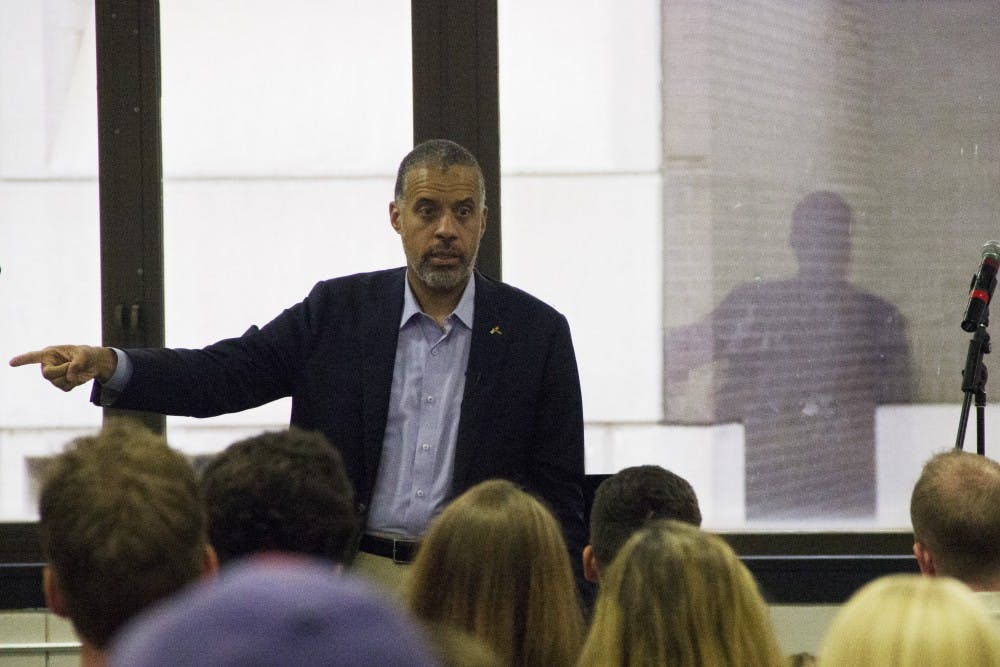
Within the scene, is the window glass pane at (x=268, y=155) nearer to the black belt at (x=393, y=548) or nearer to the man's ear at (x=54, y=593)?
the black belt at (x=393, y=548)

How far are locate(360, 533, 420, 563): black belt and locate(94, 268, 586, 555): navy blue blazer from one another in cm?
8

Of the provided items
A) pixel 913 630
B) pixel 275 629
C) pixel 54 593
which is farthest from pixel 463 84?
pixel 275 629

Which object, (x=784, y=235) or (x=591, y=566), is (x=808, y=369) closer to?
(x=784, y=235)

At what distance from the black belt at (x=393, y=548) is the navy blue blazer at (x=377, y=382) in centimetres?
8

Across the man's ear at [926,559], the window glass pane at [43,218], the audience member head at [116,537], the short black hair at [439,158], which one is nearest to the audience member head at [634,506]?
the man's ear at [926,559]

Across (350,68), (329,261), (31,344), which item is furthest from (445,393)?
(31,344)

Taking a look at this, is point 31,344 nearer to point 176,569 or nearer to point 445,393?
point 445,393

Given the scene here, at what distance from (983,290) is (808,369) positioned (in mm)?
703

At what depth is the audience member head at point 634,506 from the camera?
213 cm

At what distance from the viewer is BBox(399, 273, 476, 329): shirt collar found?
8.91 feet

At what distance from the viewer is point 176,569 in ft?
4.05

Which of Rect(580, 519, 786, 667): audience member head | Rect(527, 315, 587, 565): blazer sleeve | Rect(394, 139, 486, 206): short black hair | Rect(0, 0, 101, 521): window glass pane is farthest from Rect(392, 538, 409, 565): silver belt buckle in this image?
Rect(0, 0, 101, 521): window glass pane

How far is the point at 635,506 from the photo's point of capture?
2135 mm

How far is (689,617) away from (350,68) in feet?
8.27
